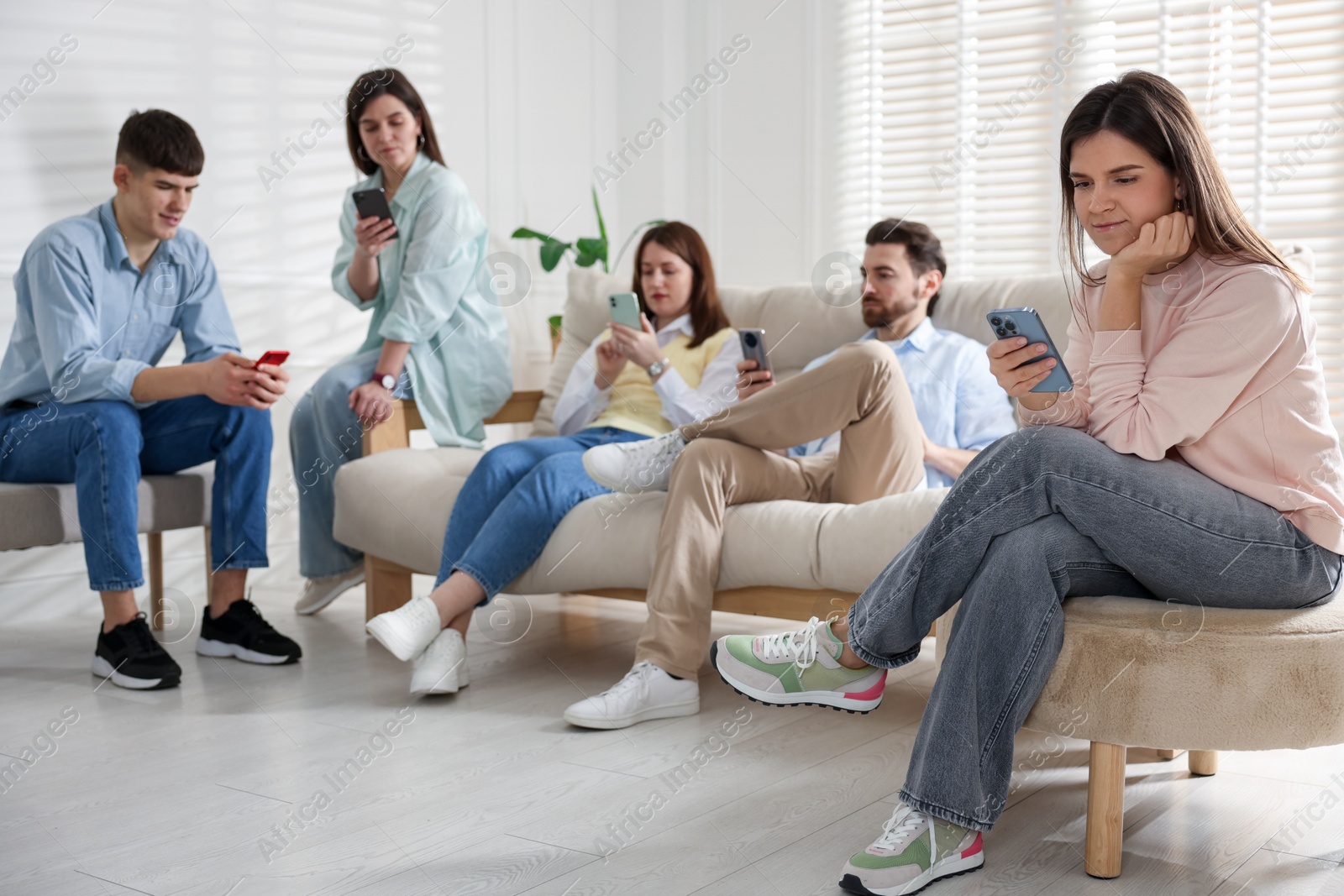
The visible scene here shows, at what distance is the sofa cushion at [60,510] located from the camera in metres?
2.41

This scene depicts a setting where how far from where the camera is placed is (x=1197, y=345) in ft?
4.53

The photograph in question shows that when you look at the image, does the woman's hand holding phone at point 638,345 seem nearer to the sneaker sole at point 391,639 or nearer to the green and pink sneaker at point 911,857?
the sneaker sole at point 391,639

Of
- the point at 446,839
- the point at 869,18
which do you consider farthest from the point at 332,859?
the point at 869,18

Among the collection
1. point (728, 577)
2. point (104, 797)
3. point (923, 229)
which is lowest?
point (104, 797)

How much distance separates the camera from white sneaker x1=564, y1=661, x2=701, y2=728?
79.5 inches

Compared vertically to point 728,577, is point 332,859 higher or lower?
lower

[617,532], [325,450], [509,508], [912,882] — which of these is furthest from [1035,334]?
[325,450]

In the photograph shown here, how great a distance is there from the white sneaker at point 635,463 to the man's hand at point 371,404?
76 centimetres

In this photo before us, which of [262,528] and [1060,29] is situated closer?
[262,528]

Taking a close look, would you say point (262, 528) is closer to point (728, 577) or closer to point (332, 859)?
point (728, 577)

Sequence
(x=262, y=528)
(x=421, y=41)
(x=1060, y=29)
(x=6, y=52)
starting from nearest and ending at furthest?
1. (x=262, y=528)
2. (x=6, y=52)
3. (x=1060, y=29)
4. (x=421, y=41)

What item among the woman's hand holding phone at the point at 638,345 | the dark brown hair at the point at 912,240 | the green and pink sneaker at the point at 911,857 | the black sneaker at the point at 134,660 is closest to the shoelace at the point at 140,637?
the black sneaker at the point at 134,660

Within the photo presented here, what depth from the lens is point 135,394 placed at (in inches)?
96.2

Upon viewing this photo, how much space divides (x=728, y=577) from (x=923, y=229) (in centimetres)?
100
